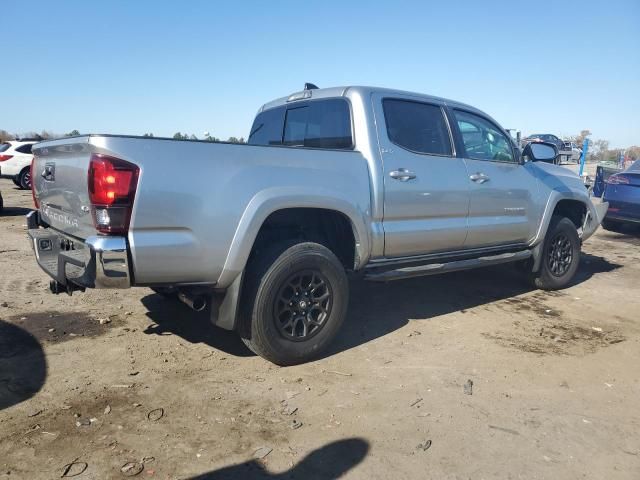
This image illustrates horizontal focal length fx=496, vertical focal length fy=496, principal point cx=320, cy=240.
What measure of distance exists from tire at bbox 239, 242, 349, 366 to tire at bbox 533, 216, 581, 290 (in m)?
3.14

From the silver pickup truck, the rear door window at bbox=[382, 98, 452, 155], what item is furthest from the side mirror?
the rear door window at bbox=[382, 98, 452, 155]

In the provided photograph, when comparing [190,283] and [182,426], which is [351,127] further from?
[182,426]

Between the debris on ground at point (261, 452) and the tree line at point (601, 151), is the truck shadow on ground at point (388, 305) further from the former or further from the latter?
the tree line at point (601, 151)

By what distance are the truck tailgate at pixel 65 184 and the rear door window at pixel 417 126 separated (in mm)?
2342

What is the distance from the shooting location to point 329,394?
10.7 ft

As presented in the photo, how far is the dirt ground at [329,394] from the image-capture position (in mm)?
2543

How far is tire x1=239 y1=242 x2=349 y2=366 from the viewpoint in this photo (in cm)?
342

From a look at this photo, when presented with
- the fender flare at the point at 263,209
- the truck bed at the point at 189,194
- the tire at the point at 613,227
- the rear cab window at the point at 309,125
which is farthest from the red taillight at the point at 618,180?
the truck bed at the point at 189,194

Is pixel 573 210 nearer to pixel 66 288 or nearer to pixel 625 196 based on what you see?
pixel 625 196

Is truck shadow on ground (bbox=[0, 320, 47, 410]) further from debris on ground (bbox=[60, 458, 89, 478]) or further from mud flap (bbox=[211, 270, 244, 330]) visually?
mud flap (bbox=[211, 270, 244, 330])

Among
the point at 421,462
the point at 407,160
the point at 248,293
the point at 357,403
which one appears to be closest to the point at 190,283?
the point at 248,293

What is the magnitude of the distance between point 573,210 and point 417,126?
308 centimetres

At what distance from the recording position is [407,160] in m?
4.16

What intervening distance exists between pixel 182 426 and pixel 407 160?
2659 millimetres
